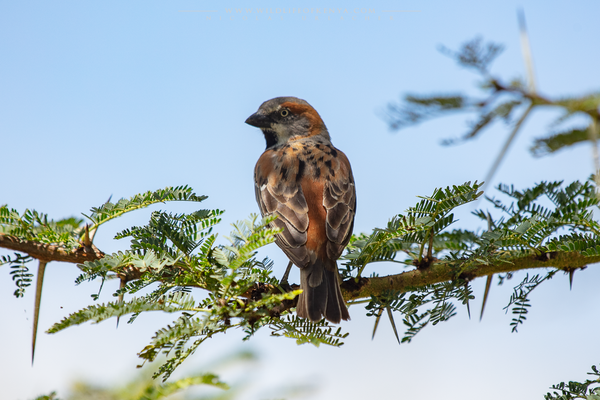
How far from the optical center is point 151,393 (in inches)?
77.3

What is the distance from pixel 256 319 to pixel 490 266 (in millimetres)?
1909

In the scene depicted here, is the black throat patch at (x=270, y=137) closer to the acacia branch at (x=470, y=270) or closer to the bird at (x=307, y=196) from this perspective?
the bird at (x=307, y=196)

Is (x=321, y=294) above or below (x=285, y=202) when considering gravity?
below

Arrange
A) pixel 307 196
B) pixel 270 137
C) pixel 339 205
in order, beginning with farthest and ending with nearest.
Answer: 1. pixel 270 137
2. pixel 307 196
3. pixel 339 205

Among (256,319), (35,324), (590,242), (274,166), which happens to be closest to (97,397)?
(35,324)

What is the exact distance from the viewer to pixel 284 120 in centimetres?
798

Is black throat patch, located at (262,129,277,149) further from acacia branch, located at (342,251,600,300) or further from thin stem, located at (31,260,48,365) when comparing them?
thin stem, located at (31,260,48,365)

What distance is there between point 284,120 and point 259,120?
426 mm

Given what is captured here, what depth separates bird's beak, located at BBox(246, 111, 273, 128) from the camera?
305 inches

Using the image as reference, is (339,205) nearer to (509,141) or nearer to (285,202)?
(285,202)

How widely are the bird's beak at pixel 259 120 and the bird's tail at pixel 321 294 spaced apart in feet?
11.7

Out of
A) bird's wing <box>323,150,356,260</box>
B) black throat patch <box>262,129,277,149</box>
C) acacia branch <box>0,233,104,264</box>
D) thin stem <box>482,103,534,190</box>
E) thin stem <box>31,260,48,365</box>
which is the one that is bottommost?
thin stem <box>482,103,534,190</box>

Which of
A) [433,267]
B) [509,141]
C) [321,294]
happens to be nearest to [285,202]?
[321,294]

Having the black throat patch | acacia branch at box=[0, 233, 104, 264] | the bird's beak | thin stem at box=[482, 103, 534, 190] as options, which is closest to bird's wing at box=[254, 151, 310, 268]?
the bird's beak
